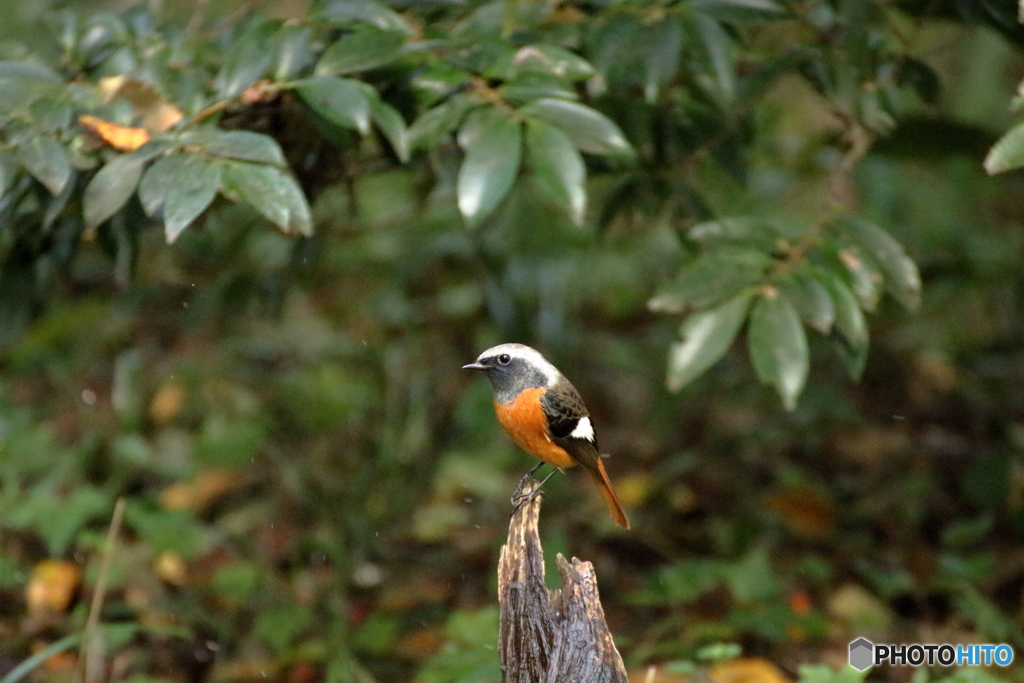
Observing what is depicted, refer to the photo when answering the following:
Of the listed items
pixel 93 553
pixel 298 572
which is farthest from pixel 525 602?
pixel 93 553

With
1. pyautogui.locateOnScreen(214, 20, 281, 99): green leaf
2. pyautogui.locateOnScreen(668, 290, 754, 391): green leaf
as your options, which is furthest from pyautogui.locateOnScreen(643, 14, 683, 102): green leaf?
pyautogui.locateOnScreen(214, 20, 281, 99): green leaf

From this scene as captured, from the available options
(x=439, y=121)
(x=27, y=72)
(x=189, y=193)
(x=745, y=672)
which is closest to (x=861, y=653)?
(x=745, y=672)

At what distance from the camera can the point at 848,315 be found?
2.72m

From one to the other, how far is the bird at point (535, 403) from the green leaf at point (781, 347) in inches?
21.5

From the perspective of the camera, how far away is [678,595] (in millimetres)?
4777

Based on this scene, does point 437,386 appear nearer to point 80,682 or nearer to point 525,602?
point 80,682

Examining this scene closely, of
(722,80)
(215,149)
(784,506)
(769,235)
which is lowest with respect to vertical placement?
(784,506)

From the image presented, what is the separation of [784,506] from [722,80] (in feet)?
11.0

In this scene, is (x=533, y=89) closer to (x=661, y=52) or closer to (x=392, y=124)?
(x=392, y=124)

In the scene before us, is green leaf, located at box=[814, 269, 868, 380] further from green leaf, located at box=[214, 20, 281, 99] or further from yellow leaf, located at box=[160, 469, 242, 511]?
yellow leaf, located at box=[160, 469, 242, 511]

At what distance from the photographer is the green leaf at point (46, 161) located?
2.46 metres

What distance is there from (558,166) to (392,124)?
1.64 ft

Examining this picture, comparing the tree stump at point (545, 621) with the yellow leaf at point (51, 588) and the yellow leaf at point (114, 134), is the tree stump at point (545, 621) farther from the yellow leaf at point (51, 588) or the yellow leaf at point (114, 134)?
the yellow leaf at point (51, 588)

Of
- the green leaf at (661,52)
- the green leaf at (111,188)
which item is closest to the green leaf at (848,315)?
the green leaf at (661,52)
